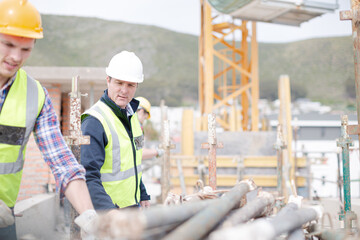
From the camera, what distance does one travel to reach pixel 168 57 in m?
141

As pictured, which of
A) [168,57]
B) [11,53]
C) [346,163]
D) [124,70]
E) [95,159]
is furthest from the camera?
[168,57]

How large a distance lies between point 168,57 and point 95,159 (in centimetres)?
14085

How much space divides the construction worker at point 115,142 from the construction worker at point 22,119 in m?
0.44

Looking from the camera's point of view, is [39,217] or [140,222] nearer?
[140,222]

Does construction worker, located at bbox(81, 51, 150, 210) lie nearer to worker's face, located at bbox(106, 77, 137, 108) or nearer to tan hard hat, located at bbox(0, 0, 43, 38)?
worker's face, located at bbox(106, 77, 137, 108)

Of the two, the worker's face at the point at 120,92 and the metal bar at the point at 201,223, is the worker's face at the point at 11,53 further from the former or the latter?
the metal bar at the point at 201,223

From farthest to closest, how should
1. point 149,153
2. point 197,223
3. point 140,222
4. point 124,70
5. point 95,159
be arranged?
point 149,153 → point 124,70 → point 95,159 → point 197,223 → point 140,222

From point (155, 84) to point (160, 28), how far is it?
35.7 meters

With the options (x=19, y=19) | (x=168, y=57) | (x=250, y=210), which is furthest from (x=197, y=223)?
(x=168, y=57)

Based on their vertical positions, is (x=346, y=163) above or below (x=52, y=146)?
below

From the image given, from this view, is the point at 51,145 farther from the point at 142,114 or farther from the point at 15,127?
the point at 142,114

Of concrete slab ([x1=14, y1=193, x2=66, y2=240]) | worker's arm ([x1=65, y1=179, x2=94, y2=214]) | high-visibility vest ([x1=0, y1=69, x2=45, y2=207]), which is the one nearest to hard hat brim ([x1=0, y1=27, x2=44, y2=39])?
high-visibility vest ([x1=0, y1=69, x2=45, y2=207])

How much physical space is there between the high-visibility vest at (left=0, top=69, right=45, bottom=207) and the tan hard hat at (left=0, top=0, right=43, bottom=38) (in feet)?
0.88

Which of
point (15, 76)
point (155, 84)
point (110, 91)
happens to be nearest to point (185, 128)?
point (110, 91)
